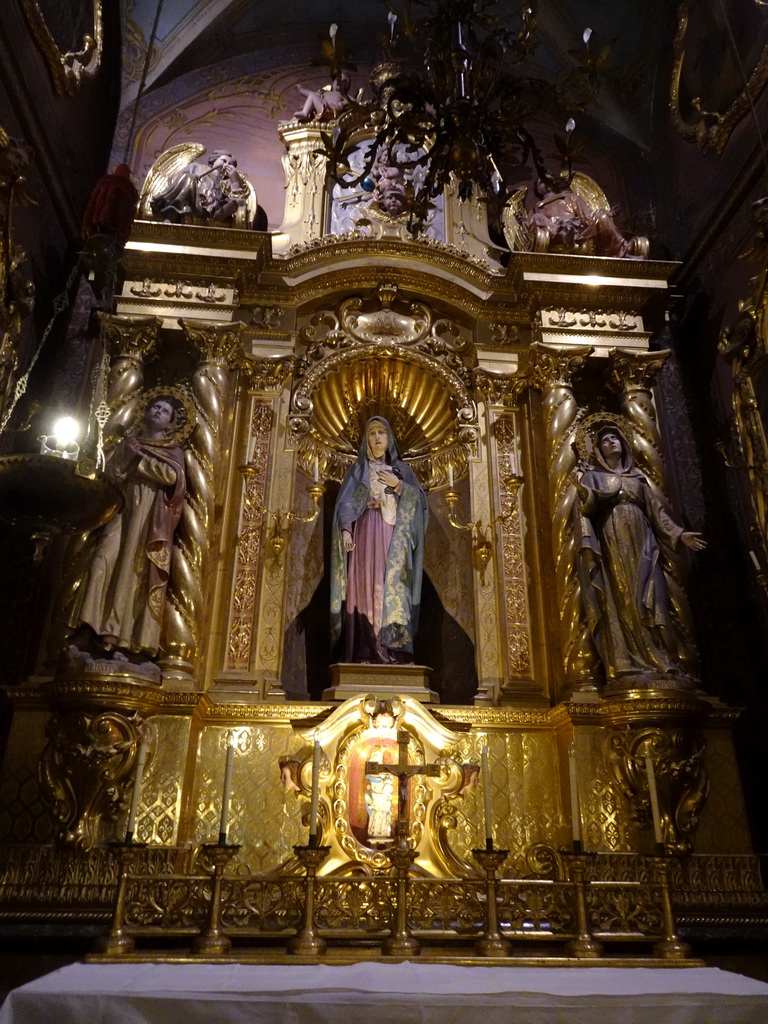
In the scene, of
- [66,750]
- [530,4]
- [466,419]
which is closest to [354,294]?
[466,419]

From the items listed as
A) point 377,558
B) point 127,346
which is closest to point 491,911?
point 377,558

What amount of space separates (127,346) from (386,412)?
2418mm

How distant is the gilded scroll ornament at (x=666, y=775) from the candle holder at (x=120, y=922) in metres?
3.21

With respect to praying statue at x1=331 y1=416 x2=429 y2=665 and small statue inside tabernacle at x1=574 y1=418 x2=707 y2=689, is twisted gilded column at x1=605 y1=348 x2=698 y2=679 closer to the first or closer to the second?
small statue inside tabernacle at x1=574 y1=418 x2=707 y2=689

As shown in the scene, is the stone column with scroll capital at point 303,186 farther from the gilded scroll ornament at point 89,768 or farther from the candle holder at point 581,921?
the candle holder at point 581,921

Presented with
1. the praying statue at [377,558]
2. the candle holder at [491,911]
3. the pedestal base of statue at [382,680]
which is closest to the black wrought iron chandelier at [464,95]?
the praying statue at [377,558]

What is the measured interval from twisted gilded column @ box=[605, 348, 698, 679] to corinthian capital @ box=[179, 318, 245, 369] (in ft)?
10.8

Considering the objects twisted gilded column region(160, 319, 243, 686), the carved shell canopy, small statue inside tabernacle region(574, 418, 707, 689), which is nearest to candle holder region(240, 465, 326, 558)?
twisted gilded column region(160, 319, 243, 686)

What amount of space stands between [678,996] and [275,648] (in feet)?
13.2

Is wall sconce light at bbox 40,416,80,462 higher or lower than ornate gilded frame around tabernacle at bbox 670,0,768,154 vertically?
lower

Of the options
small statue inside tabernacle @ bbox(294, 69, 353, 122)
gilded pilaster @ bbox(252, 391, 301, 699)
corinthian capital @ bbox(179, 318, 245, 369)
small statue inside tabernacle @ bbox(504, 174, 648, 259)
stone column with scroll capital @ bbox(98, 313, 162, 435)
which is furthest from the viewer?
small statue inside tabernacle @ bbox(294, 69, 353, 122)

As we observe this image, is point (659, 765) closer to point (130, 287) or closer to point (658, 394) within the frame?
point (658, 394)

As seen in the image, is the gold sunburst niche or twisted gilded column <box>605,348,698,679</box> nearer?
twisted gilded column <box>605,348,698,679</box>

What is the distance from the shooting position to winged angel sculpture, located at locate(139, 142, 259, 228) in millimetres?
7602
